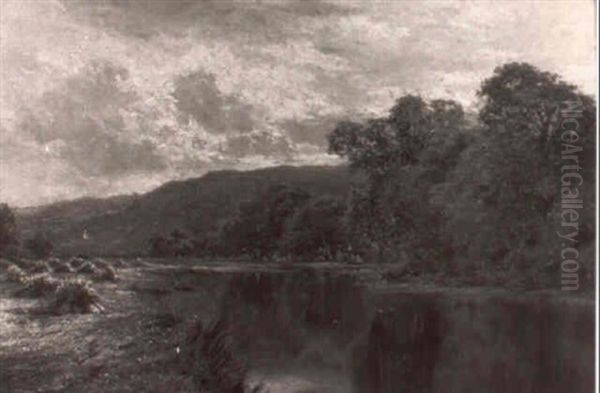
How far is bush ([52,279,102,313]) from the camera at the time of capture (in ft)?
25.0

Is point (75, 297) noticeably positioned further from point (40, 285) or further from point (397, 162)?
point (397, 162)

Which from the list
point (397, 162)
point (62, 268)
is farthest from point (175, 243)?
point (397, 162)

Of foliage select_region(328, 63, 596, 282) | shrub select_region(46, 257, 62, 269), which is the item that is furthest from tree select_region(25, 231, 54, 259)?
foliage select_region(328, 63, 596, 282)

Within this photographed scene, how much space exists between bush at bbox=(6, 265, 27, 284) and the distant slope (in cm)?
56

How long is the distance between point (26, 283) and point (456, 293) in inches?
258

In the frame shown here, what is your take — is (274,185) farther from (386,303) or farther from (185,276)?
(386,303)

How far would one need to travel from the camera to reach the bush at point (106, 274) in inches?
308

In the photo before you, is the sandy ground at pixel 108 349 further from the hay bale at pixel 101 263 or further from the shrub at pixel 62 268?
the shrub at pixel 62 268

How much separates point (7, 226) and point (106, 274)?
1.52 meters

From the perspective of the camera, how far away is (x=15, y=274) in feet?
25.7

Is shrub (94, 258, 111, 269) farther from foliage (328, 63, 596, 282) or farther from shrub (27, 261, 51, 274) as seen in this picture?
foliage (328, 63, 596, 282)

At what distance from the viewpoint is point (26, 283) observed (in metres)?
8.09

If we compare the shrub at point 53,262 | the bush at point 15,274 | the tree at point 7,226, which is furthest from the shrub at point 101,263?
the tree at point 7,226

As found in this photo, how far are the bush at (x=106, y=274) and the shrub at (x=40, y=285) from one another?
459mm
